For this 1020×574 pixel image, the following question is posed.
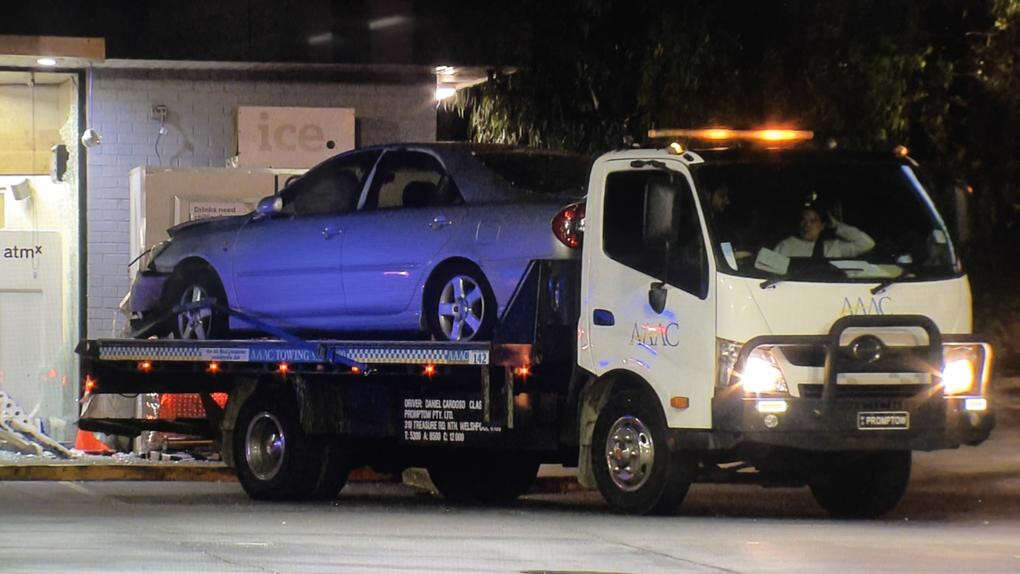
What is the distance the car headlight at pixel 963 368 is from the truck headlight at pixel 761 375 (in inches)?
44.3

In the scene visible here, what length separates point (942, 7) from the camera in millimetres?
23875

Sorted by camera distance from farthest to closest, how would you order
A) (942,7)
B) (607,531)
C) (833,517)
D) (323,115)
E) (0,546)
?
(942,7) → (323,115) → (833,517) → (607,531) → (0,546)

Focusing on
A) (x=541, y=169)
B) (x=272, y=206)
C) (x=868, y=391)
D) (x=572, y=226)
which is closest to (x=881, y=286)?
(x=868, y=391)

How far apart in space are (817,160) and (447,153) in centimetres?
260

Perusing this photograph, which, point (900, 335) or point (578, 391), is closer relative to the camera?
point (900, 335)

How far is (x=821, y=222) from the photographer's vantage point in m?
12.7

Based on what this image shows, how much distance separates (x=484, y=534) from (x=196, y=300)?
436 centimetres

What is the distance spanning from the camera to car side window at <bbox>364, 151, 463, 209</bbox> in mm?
13945

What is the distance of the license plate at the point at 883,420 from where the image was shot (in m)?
12.5

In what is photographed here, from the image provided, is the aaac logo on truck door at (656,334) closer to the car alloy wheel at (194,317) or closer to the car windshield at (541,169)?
the car windshield at (541,169)

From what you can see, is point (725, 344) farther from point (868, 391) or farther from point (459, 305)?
point (459, 305)

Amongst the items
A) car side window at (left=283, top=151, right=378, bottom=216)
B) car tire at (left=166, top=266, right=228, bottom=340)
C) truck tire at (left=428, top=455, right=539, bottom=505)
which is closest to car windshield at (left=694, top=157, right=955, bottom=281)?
car side window at (left=283, top=151, right=378, bottom=216)

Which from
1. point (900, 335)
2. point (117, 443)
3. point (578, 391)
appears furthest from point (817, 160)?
point (117, 443)

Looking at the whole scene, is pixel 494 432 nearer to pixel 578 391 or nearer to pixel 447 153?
pixel 578 391
